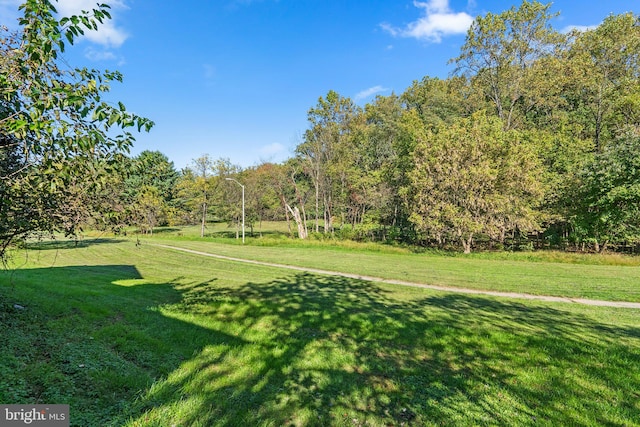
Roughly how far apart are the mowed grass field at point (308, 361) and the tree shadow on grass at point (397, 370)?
0.06 feet

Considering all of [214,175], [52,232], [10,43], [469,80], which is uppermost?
[469,80]

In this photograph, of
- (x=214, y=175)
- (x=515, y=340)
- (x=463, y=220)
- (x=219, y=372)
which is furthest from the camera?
(x=214, y=175)

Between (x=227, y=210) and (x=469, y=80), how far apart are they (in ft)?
93.7

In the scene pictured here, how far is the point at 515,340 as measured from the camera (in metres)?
5.10

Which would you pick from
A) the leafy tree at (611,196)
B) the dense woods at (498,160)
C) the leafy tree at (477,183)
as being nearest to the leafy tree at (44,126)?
the dense woods at (498,160)

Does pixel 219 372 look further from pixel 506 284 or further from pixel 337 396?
pixel 506 284

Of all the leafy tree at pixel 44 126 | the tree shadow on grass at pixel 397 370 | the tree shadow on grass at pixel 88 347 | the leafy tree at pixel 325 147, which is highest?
the leafy tree at pixel 325 147

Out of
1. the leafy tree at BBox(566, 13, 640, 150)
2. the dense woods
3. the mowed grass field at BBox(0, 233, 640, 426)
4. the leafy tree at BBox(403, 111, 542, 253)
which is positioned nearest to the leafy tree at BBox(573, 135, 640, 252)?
the dense woods

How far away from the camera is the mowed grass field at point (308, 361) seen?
302 centimetres

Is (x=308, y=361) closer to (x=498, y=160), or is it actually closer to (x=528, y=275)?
(x=528, y=275)

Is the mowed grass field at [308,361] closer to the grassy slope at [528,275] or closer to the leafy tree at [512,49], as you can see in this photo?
the grassy slope at [528,275]

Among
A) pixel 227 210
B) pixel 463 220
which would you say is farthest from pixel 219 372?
pixel 227 210

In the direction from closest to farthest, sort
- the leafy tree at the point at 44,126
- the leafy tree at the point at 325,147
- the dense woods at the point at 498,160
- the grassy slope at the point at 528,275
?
the leafy tree at the point at 44,126
the grassy slope at the point at 528,275
the dense woods at the point at 498,160
the leafy tree at the point at 325,147

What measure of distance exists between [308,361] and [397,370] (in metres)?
1.25
